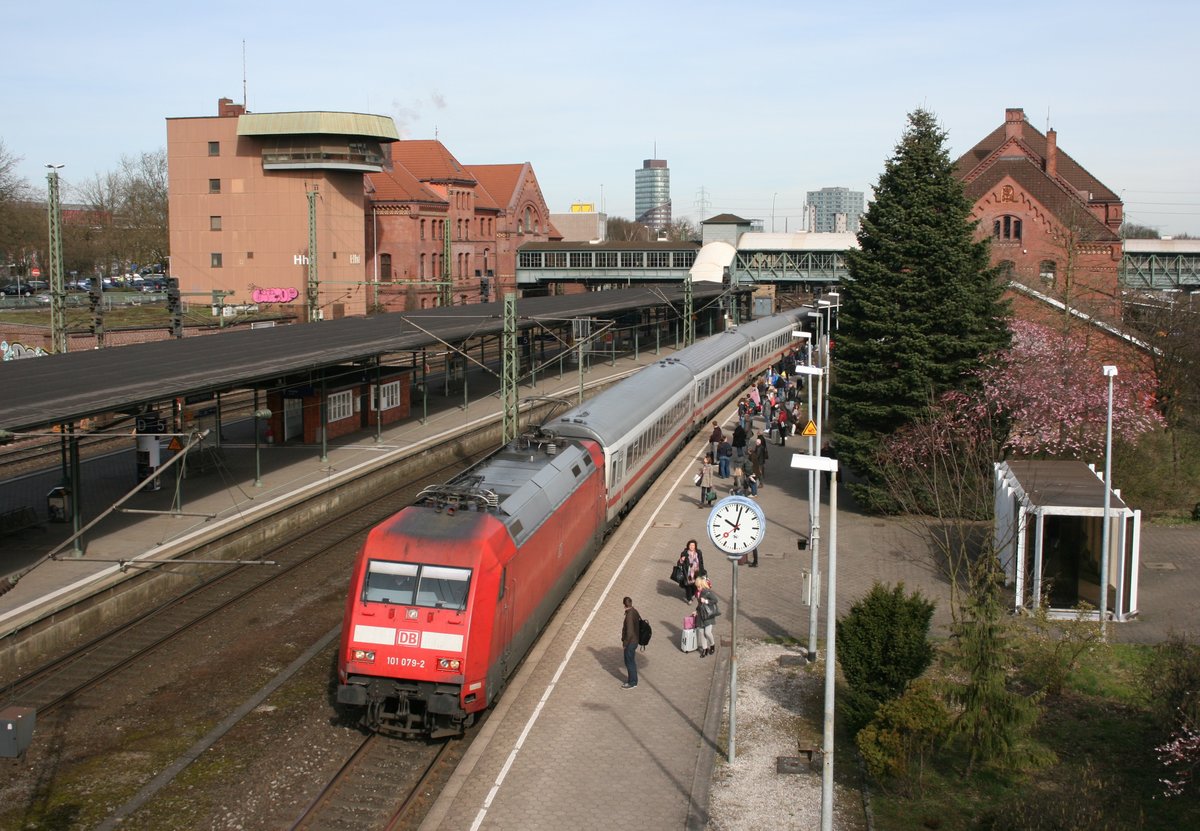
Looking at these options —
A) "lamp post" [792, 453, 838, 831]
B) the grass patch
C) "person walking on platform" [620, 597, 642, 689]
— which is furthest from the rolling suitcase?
"lamp post" [792, 453, 838, 831]

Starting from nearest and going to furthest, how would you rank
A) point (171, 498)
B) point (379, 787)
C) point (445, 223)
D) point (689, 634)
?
point (379, 787)
point (689, 634)
point (171, 498)
point (445, 223)

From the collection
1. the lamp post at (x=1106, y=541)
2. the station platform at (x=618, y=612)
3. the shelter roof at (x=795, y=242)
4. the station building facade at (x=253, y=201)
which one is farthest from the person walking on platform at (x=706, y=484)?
the shelter roof at (x=795, y=242)

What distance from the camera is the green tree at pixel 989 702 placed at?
1291 cm

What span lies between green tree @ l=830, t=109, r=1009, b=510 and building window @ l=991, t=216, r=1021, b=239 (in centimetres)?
3028

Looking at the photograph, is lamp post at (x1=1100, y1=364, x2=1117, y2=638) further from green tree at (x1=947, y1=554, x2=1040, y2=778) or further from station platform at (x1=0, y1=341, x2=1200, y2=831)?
green tree at (x1=947, y1=554, x2=1040, y2=778)

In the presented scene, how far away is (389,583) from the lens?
13766mm

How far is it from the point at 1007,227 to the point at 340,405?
3529 cm

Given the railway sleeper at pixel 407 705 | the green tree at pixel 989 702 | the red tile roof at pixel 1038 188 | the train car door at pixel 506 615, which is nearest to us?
the green tree at pixel 989 702

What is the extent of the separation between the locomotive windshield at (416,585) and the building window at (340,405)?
21.7m

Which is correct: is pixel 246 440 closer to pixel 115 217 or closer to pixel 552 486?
pixel 552 486

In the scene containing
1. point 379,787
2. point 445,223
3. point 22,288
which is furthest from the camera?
point 22,288

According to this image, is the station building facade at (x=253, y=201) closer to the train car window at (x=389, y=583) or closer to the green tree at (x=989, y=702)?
the train car window at (x=389, y=583)

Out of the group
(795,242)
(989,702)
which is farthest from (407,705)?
(795,242)

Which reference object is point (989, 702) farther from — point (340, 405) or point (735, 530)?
point (340, 405)
